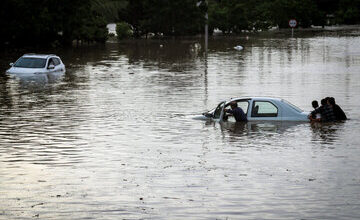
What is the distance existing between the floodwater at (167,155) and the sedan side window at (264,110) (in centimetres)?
50

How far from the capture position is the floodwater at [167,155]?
16.2 metres

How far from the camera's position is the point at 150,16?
118938 mm

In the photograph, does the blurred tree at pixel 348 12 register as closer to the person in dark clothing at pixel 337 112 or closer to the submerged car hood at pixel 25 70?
the submerged car hood at pixel 25 70

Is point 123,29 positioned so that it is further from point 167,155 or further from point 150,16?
point 167,155

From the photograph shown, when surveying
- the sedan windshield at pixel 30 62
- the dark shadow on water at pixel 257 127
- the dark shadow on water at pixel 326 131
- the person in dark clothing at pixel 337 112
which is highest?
the sedan windshield at pixel 30 62

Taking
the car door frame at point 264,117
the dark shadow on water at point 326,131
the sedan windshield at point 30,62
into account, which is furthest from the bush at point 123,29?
the dark shadow on water at point 326,131

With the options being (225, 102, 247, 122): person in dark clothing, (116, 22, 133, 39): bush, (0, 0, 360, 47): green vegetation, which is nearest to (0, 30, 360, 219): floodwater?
(225, 102, 247, 122): person in dark clothing

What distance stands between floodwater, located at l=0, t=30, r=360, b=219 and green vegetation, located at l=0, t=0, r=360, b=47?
39.3 m

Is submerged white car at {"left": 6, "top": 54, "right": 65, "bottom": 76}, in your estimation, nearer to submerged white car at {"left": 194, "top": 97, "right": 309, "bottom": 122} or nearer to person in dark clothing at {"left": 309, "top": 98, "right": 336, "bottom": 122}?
submerged white car at {"left": 194, "top": 97, "right": 309, "bottom": 122}

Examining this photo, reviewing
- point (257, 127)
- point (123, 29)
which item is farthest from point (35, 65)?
point (123, 29)

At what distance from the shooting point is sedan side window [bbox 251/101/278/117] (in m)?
28.7

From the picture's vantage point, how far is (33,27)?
86188 mm

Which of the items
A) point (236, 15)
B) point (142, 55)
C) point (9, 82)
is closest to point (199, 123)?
point (9, 82)

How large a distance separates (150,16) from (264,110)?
3597 inches
